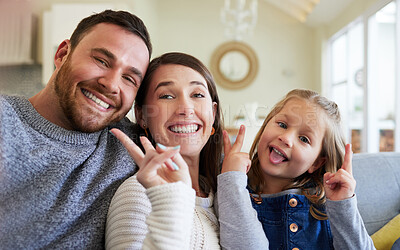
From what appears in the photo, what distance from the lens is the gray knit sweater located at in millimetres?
814

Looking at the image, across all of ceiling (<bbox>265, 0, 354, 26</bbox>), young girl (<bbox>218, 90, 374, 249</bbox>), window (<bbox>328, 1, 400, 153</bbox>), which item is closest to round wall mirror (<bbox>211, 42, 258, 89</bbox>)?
ceiling (<bbox>265, 0, 354, 26</bbox>)

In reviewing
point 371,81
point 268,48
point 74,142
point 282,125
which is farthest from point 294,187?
point 268,48

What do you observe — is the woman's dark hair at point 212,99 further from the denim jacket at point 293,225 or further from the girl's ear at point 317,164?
the girl's ear at point 317,164

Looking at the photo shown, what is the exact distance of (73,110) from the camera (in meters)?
1.05

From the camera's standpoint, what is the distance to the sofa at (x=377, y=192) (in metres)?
1.41

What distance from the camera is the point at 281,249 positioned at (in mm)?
1138

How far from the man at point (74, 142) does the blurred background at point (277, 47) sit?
2.11 metres

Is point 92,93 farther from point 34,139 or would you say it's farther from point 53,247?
point 53,247

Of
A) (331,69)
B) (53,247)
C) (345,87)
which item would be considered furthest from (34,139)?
(331,69)

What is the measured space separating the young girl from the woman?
4.7 inches

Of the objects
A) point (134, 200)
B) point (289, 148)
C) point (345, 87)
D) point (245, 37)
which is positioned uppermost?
point (245, 37)

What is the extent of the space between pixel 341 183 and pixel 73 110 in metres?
0.95

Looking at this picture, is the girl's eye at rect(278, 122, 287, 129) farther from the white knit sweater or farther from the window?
the window

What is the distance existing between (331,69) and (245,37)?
1.80 meters
